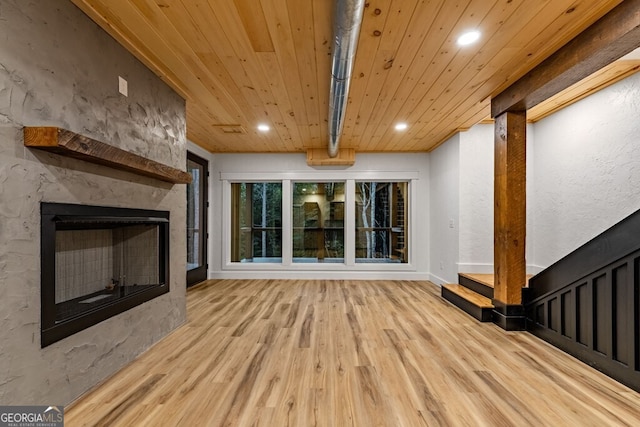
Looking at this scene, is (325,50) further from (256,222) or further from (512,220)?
(256,222)

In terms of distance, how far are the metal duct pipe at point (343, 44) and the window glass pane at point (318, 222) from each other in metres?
3.05

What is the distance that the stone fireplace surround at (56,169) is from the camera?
1.43 m

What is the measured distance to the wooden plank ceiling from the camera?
1819 mm

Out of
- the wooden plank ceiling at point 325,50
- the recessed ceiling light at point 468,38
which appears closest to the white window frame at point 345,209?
the wooden plank ceiling at point 325,50

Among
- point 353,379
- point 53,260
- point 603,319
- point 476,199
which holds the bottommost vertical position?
point 353,379

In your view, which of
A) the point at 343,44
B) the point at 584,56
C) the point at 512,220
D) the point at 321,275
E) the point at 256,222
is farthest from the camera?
the point at 256,222

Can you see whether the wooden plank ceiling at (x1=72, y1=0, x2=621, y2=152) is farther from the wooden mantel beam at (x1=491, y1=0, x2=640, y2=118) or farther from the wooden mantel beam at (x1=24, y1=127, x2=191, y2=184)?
the wooden mantel beam at (x1=24, y1=127, x2=191, y2=184)

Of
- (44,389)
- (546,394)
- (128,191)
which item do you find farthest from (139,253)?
(546,394)

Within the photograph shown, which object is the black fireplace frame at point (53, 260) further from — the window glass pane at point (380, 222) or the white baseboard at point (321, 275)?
the window glass pane at point (380, 222)

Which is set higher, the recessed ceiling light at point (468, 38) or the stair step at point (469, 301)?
the recessed ceiling light at point (468, 38)

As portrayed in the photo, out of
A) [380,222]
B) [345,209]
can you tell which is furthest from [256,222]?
[380,222]

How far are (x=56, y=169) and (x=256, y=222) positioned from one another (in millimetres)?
4424

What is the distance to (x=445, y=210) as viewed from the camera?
484 cm

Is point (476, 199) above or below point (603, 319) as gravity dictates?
above
